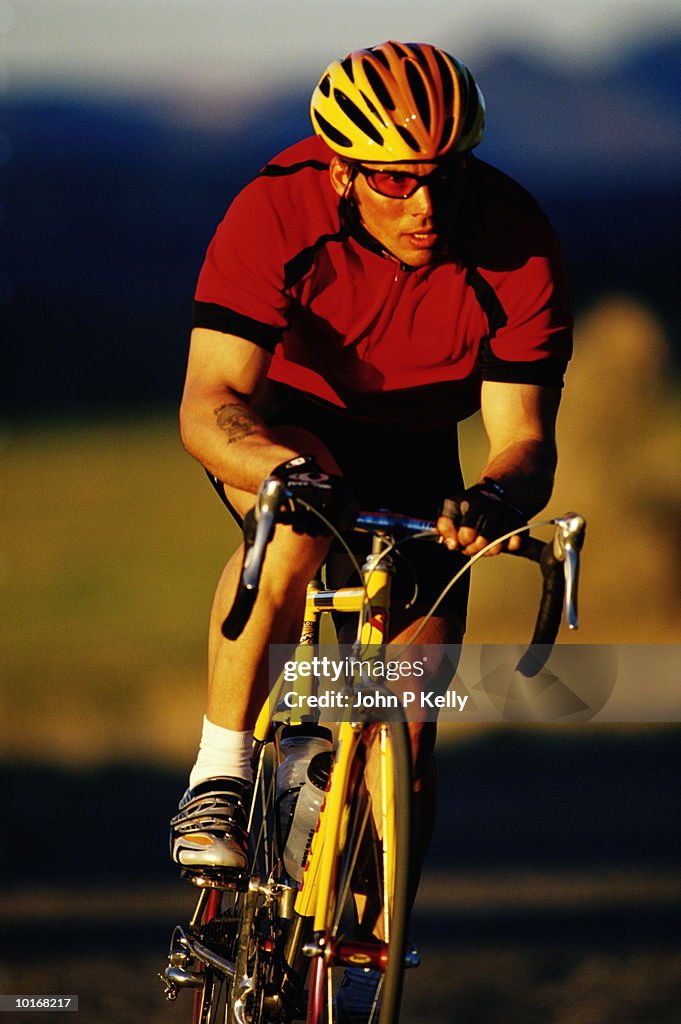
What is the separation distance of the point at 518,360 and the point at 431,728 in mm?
787

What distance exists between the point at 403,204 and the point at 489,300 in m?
0.34

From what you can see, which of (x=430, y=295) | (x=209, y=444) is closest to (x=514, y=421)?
(x=430, y=295)

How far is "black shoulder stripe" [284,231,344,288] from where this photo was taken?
3531 mm

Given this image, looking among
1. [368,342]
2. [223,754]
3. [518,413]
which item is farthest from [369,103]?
[223,754]

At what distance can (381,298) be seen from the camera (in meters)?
3.68

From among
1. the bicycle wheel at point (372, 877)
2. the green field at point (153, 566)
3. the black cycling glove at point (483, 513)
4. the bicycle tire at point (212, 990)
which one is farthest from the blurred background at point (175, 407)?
the black cycling glove at point (483, 513)

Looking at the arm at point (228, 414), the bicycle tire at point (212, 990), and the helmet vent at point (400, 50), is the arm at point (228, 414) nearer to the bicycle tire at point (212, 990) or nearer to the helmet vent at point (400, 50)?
the helmet vent at point (400, 50)

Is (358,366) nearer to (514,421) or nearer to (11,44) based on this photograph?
(514,421)

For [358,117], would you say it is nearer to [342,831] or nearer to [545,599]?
[545,599]

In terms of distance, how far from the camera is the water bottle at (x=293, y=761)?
342cm

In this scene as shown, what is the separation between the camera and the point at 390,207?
3.42m

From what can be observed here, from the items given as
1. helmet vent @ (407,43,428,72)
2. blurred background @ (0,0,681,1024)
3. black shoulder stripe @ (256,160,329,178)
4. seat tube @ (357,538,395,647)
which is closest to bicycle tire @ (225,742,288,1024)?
seat tube @ (357,538,395,647)

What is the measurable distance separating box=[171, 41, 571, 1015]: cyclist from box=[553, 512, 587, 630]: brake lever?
0.16 m
